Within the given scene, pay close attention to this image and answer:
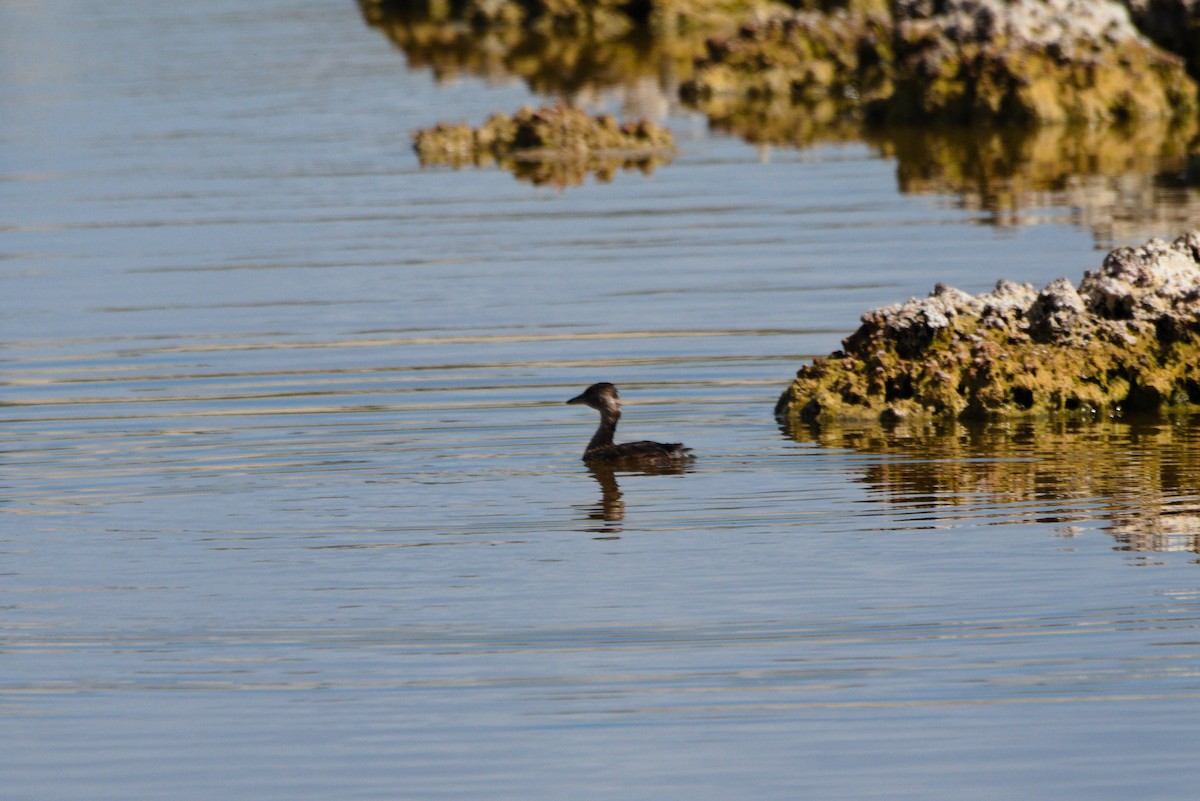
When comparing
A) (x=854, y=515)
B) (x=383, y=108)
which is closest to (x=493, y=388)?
(x=854, y=515)

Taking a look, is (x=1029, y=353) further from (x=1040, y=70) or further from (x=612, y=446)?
(x=1040, y=70)

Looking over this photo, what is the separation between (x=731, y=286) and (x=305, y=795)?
40.9 feet

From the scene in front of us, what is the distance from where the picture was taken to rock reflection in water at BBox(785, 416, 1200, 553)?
1207 centimetres

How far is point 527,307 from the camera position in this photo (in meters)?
19.9

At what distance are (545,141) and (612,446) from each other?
18131 mm

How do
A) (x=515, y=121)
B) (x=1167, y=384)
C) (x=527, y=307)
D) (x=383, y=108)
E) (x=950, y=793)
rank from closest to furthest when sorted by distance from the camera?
(x=950, y=793), (x=1167, y=384), (x=527, y=307), (x=515, y=121), (x=383, y=108)

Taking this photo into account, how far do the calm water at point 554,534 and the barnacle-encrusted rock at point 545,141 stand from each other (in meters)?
6.00

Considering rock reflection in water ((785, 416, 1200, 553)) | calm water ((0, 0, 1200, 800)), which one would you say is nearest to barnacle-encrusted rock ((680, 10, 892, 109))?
calm water ((0, 0, 1200, 800))

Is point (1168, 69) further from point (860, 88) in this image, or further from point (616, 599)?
point (616, 599)

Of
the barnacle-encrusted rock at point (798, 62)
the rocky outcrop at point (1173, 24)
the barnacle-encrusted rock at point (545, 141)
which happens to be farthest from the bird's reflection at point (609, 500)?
the rocky outcrop at point (1173, 24)

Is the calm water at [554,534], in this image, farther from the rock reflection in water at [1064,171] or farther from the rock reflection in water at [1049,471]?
the rock reflection in water at [1064,171]

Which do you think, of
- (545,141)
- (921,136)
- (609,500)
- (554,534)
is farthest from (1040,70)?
(554,534)

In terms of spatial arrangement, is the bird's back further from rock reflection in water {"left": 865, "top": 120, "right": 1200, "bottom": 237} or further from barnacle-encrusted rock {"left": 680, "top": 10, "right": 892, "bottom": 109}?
barnacle-encrusted rock {"left": 680, "top": 10, "right": 892, "bottom": 109}

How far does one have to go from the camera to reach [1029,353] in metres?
15.5
